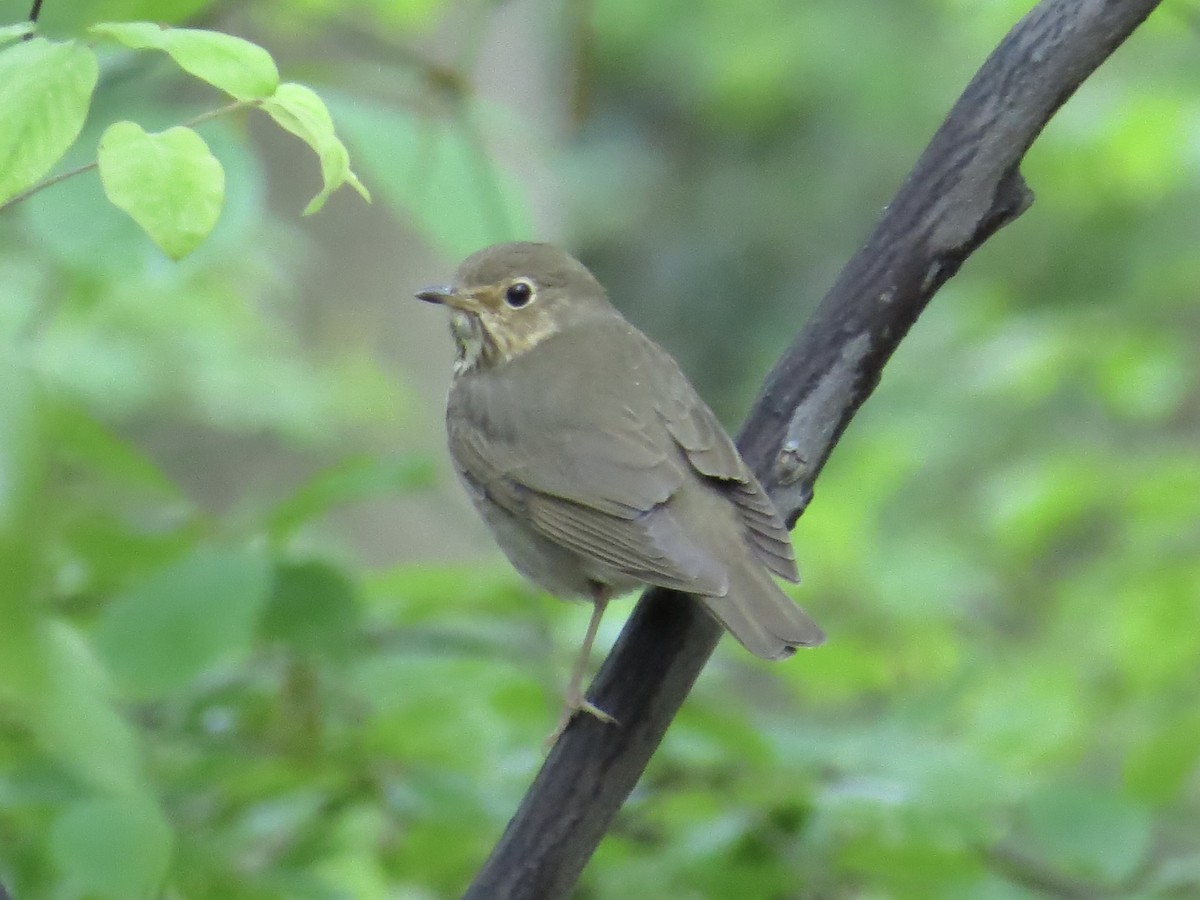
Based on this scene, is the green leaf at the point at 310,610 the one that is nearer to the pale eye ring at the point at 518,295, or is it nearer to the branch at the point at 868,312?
the branch at the point at 868,312

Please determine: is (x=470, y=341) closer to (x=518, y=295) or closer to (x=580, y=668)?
(x=518, y=295)

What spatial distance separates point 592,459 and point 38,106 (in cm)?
167

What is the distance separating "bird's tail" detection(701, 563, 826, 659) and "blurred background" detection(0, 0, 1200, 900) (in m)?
0.16

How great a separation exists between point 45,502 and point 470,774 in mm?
1914

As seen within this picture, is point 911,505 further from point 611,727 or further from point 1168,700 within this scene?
point 611,727

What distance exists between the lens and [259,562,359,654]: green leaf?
2.18 m

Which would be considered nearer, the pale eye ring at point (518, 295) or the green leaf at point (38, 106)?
the green leaf at point (38, 106)

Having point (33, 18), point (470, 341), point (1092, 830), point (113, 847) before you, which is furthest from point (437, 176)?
point (1092, 830)

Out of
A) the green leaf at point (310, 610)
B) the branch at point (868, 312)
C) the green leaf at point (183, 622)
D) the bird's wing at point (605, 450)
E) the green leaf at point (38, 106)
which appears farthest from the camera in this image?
the bird's wing at point (605, 450)

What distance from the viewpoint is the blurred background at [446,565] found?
205 cm

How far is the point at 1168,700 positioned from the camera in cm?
398

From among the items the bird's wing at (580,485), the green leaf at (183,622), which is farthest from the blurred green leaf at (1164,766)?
the green leaf at (183,622)

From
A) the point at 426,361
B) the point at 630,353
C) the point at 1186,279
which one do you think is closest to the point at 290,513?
the point at 630,353

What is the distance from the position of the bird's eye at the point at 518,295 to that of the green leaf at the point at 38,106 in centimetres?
215
